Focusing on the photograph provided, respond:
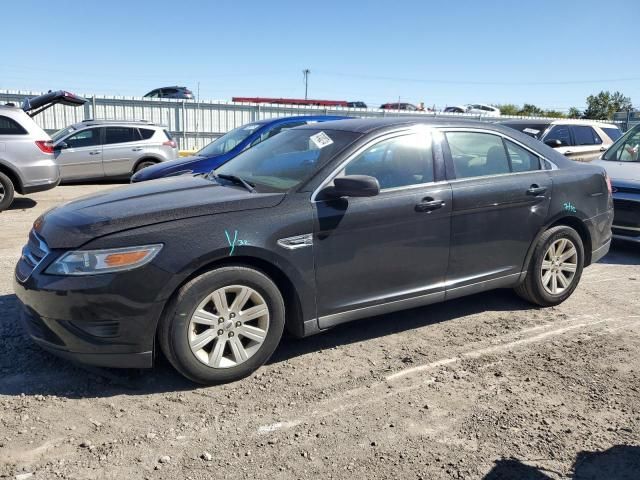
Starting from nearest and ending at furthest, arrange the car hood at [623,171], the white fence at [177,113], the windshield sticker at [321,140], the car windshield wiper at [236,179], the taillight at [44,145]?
the car windshield wiper at [236,179]
the windshield sticker at [321,140]
the car hood at [623,171]
the taillight at [44,145]
the white fence at [177,113]

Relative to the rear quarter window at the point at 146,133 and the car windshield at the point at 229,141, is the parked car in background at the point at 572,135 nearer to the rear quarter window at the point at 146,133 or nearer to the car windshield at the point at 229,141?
the car windshield at the point at 229,141

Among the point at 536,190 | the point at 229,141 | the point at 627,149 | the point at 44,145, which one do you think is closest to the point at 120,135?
the point at 44,145

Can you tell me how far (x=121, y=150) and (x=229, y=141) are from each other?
5.40m

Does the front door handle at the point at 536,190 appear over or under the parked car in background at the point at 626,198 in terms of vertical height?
over

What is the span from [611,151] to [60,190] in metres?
10.8

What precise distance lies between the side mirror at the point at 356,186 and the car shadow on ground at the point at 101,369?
1213 mm

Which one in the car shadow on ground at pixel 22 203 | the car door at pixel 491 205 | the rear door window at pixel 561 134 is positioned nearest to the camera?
the car door at pixel 491 205

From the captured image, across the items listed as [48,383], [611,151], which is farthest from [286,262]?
[611,151]

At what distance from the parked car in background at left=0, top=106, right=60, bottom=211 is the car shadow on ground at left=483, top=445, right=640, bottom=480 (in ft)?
30.0

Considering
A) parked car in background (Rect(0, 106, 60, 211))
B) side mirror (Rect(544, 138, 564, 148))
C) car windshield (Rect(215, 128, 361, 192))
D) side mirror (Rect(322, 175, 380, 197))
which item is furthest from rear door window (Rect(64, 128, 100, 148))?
side mirror (Rect(322, 175, 380, 197))

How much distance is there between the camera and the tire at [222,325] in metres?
3.35

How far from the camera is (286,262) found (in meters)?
3.63

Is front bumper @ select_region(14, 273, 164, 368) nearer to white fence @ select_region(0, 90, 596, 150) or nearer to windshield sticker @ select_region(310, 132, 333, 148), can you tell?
windshield sticker @ select_region(310, 132, 333, 148)

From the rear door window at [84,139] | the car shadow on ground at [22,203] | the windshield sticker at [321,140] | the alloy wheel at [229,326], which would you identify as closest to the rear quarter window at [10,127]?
the car shadow on ground at [22,203]
